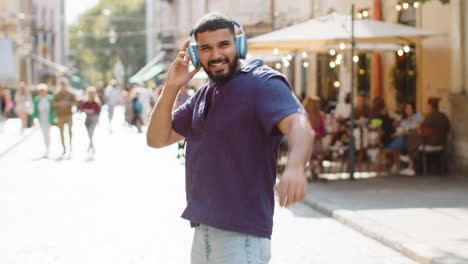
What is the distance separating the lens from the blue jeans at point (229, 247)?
3.97 metres

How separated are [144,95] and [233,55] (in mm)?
33625

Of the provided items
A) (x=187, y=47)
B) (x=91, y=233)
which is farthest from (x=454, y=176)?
(x=187, y=47)

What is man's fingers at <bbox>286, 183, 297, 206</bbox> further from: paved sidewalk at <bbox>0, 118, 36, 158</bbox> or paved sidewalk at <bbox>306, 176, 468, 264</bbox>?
paved sidewalk at <bbox>0, 118, 36, 158</bbox>

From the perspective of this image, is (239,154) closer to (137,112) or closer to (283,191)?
(283,191)

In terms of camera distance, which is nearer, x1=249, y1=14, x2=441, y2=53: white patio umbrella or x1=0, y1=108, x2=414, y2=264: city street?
x1=0, y1=108, x2=414, y2=264: city street

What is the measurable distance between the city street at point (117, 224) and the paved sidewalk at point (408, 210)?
176 millimetres

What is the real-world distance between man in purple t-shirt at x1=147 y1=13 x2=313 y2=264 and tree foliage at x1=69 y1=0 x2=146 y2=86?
3901 inches

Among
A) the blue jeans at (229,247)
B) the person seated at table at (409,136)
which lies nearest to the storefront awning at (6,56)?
the person seated at table at (409,136)

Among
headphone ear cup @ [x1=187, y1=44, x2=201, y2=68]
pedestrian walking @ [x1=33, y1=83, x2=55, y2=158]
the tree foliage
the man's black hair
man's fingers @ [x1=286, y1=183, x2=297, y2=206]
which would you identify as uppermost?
the tree foliage

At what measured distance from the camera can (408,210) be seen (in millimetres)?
11016

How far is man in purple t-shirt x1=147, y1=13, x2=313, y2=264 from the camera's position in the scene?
3928 mm

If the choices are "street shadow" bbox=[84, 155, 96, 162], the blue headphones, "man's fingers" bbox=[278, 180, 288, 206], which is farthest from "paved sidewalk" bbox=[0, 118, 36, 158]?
"man's fingers" bbox=[278, 180, 288, 206]

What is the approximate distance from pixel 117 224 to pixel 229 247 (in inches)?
269

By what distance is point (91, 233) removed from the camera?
9.99 m
